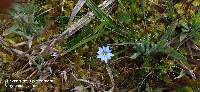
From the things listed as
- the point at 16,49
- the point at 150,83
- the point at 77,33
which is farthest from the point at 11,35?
the point at 150,83

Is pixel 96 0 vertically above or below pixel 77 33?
above

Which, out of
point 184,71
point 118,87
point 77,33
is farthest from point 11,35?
point 184,71

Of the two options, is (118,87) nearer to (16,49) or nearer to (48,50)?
(48,50)

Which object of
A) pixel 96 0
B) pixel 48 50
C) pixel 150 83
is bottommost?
pixel 150 83

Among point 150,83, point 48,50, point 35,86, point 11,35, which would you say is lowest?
point 150,83

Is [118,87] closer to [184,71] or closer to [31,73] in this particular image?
[184,71]

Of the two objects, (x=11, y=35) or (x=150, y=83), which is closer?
(x=150, y=83)
